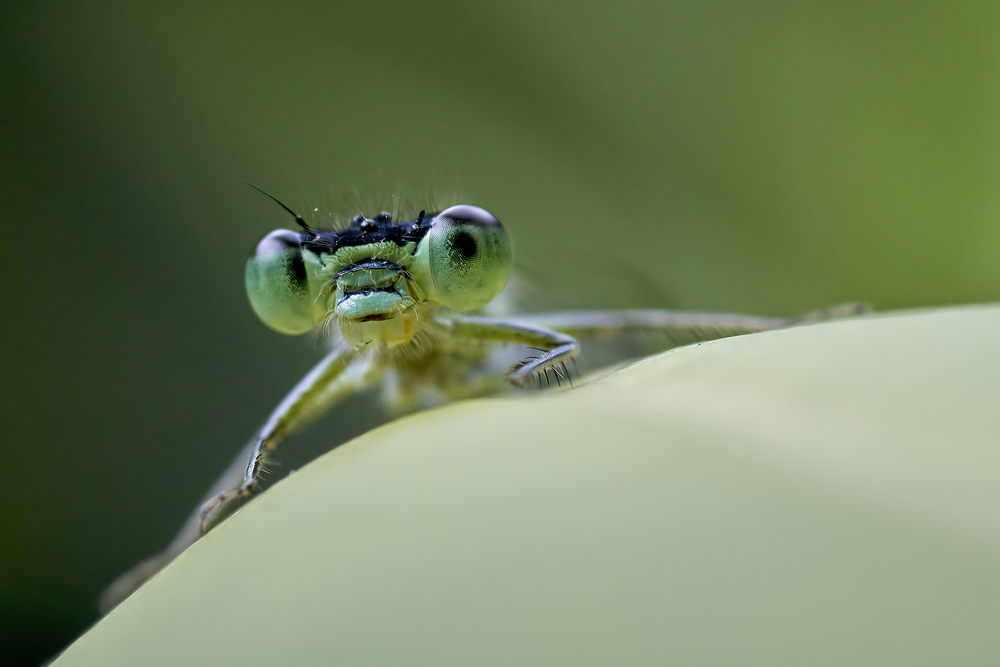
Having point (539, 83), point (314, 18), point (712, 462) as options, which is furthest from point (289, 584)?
point (314, 18)

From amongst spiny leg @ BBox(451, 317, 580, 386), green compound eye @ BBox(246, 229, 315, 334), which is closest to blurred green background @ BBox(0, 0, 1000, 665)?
green compound eye @ BBox(246, 229, 315, 334)

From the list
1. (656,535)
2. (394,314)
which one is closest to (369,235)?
(394,314)

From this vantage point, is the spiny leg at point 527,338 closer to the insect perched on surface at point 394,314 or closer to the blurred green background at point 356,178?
the insect perched on surface at point 394,314

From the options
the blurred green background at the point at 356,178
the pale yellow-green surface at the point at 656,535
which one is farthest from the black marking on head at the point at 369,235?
the pale yellow-green surface at the point at 656,535

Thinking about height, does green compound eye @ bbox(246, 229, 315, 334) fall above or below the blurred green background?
below

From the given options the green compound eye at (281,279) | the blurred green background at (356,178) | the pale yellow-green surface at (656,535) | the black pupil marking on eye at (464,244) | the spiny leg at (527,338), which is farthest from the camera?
the blurred green background at (356,178)

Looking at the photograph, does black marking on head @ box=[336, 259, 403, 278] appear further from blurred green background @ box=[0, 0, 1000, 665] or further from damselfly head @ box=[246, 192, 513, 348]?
blurred green background @ box=[0, 0, 1000, 665]

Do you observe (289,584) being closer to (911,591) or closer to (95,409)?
(911,591)

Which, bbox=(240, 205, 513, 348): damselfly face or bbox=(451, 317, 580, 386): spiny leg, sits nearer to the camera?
bbox=(451, 317, 580, 386): spiny leg
